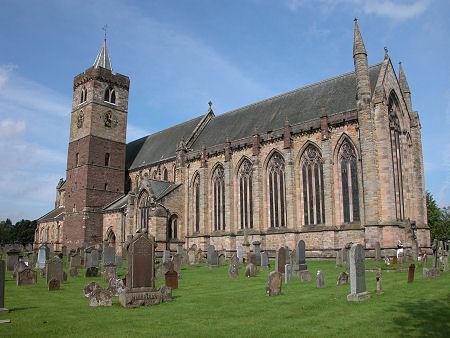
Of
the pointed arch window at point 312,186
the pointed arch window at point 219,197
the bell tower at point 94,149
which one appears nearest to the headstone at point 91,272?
the pointed arch window at point 312,186

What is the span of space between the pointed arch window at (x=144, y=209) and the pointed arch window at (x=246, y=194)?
9.11m

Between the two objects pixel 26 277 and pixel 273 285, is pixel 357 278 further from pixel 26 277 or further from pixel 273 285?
pixel 26 277

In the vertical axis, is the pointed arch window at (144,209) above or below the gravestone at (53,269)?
above

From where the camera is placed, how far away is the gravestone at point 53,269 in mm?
16281

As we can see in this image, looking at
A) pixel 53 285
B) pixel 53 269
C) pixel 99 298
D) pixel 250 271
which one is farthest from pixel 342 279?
pixel 53 269

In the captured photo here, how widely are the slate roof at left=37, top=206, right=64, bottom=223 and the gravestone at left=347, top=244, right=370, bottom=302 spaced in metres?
44.5

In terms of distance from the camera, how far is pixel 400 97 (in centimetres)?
3047

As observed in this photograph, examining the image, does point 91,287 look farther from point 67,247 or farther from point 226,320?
point 67,247

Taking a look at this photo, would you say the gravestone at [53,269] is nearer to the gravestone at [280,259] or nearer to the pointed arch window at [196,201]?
the gravestone at [280,259]

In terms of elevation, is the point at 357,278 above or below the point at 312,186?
below

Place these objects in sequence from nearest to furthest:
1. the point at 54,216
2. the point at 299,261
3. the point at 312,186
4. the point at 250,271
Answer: the point at 299,261 < the point at 250,271 < the point at 312,186 < the point at 54,216

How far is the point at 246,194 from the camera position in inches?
1310

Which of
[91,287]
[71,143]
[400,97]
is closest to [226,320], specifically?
[91,287]

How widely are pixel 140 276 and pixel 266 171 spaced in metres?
21.3
